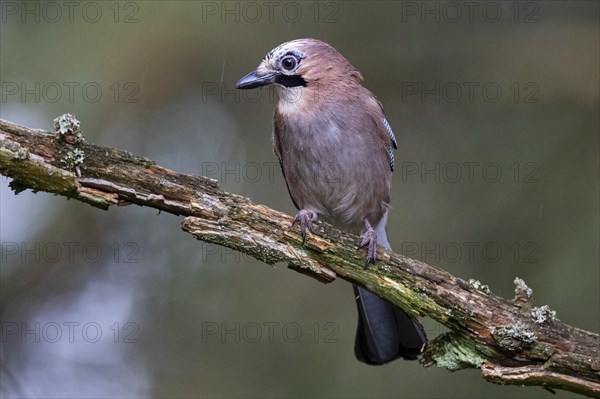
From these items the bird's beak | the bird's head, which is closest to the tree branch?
the bird's beak

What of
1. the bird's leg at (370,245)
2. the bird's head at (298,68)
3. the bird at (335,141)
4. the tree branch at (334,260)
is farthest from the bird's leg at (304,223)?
the bird's head at (298,68)

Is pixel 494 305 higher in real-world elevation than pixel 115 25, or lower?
lower

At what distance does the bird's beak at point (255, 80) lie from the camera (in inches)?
196

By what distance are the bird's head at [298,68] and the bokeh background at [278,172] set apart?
1.40 m

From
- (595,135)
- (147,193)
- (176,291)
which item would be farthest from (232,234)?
(595,135)

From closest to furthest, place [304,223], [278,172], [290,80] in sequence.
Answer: [304,223], [290,80], [278,172]

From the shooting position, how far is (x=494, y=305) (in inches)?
167

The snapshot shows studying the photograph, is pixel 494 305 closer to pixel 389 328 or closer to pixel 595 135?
pixel 389 328

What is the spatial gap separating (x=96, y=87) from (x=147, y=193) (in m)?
2.44

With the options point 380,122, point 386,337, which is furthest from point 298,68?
point 386,337

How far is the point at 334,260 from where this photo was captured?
14.4ft

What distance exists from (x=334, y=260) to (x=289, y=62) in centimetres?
145

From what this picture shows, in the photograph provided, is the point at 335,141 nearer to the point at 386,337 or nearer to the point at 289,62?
the point at 289,62

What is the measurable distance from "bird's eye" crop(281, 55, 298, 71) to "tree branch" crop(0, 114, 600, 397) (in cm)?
121
